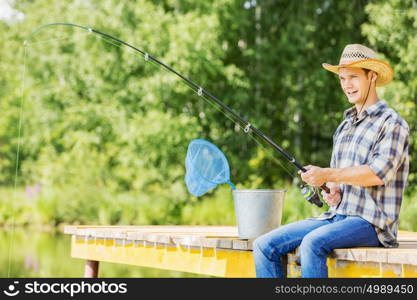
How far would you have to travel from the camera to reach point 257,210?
4195mm

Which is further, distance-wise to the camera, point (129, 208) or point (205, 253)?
point (129, 208)

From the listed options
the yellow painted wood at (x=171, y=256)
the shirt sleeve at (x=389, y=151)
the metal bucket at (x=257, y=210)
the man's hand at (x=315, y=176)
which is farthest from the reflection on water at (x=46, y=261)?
the shirt sleeve at (x=389, y=151)

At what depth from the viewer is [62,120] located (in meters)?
17.8

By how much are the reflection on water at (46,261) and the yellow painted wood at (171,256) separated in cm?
327

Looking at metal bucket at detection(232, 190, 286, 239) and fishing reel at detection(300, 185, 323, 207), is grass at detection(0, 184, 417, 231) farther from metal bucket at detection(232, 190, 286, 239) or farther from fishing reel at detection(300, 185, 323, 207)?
fishing reel at detection(300, 185, 323, 207)

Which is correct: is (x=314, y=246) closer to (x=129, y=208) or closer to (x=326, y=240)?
(x=326, y=240)

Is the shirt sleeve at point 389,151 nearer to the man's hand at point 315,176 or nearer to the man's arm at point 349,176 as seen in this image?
the man's arm at point 349,176

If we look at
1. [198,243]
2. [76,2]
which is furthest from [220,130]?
[198,243]

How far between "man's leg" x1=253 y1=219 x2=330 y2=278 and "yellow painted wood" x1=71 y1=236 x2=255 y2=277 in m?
0.60

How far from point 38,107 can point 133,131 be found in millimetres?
4819

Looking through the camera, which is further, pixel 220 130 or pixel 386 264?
pixel 220 130

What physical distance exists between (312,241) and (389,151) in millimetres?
537

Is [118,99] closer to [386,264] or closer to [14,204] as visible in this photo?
[14,204]

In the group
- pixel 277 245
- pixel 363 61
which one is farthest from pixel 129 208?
pixel 363 61
